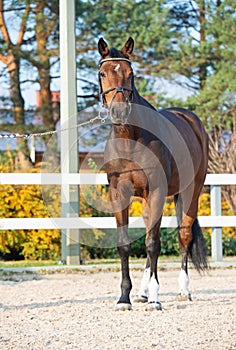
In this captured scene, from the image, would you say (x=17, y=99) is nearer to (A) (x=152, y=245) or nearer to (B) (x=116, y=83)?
(A) (x=152, y=245)

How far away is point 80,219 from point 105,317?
3842mm

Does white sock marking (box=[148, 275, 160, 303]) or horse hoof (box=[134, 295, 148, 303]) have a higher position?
white sock marking (box=[148, 275, 160, 303])

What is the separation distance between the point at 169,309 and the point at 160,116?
1735mm

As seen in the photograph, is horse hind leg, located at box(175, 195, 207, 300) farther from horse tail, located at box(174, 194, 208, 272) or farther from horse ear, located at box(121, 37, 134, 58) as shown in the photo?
horse ear, located at box(121, 37, 134, 58)

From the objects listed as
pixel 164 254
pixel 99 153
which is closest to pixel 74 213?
pixel 164 254

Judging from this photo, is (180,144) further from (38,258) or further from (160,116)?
(38,258)

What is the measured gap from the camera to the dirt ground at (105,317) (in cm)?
423

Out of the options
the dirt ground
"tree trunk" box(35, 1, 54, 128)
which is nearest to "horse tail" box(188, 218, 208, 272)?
the dirt ground

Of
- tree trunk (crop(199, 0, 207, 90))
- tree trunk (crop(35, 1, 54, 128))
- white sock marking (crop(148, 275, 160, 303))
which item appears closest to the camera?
white sock marking (crop(148, 275, 160, 303))

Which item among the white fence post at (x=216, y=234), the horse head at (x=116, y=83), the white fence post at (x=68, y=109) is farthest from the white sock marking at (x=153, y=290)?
the white fence post at (x=216, y=234)

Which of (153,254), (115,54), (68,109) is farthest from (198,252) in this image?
(68,109)

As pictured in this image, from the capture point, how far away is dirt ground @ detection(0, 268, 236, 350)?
4227mm

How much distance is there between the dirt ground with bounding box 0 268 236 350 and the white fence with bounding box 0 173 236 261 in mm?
1054

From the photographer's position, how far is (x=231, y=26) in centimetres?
1560
